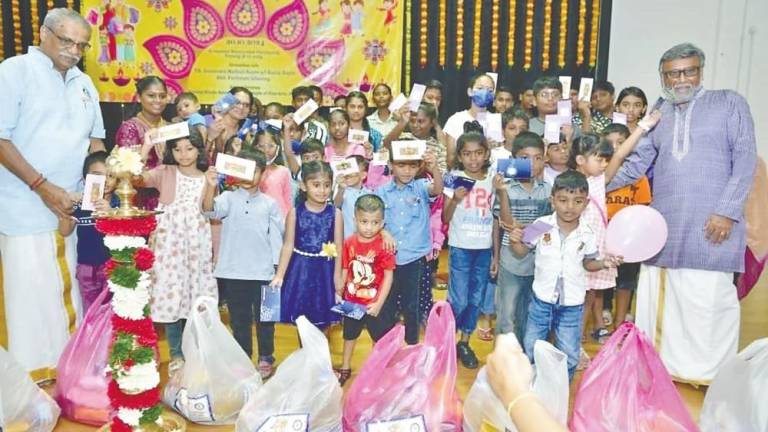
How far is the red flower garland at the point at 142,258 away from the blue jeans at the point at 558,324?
160 cm

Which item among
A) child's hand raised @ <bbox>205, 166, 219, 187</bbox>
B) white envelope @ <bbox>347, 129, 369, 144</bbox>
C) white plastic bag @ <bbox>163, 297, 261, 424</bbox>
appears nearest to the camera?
white plastic bag @ <bbox>163, 297, 261, 424</bbox>

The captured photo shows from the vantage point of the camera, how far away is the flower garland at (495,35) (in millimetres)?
5961

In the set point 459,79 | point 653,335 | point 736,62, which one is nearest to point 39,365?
point 653,335

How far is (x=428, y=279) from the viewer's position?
3.50 m

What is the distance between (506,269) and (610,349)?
0.84 metres

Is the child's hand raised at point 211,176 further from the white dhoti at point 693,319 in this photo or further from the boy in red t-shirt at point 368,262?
the white dhoti at point 693,319

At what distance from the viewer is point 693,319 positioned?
2.93 metres

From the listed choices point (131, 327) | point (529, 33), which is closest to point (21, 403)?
point (131, 327)

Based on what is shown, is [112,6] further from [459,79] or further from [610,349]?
[610,349]

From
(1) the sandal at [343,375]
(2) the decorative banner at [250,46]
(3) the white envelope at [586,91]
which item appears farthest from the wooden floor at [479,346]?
(2) the decorative banner at [250,46]

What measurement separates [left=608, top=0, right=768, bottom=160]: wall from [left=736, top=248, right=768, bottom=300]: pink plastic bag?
3224 millimetres

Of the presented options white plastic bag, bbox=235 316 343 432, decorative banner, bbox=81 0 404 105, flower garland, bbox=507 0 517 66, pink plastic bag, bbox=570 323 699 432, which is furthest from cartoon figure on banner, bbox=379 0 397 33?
pink plastic bag, bbox=570 323 699 432

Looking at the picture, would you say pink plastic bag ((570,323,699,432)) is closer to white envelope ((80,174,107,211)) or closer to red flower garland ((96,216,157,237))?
red flower garland ((96,216,157,237))

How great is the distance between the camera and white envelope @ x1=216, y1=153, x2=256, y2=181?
2574 mm
